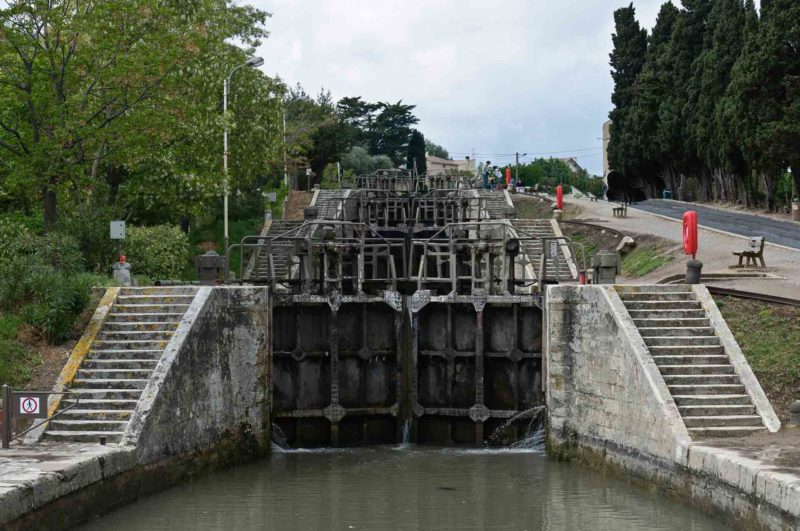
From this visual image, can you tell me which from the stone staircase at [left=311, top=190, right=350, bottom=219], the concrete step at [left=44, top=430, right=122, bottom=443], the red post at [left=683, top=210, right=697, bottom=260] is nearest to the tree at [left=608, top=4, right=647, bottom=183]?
the stone staircase at [left=311, top=190, right=350, bottom=219]

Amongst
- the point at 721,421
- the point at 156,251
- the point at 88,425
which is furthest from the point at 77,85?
the point at 721,421

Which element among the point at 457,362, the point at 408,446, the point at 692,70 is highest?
the point at 692,70

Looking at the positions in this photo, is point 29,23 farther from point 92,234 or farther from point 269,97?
point 269,97

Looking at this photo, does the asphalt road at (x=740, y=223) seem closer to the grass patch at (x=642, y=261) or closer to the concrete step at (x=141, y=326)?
the grass patch at (x=642, y=261)

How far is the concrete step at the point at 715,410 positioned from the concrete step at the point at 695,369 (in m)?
0.80

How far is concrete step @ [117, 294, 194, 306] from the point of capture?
657 inches

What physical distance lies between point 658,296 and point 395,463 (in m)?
5.07

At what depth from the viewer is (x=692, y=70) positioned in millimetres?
48562

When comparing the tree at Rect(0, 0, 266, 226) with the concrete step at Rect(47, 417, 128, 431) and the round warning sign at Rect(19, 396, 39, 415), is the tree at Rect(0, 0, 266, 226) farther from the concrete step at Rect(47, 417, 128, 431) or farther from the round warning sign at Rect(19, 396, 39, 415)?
the round warning sign at Rect(19, 396, 39, 415)

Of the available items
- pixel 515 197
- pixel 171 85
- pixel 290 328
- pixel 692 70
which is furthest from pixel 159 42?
pixel 692 70

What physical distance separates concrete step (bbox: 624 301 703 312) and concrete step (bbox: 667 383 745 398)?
1.94 metres

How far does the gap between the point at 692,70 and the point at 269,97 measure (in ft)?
72.0

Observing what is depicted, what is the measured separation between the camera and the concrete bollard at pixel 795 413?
46.0ft

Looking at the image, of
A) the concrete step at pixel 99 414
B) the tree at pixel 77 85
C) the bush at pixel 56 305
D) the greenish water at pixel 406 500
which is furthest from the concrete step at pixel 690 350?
the tree at pixel 77 85
